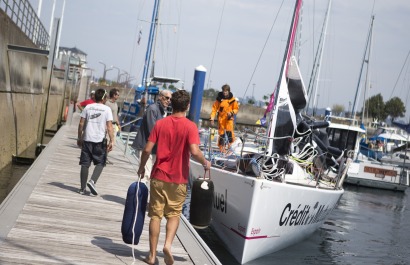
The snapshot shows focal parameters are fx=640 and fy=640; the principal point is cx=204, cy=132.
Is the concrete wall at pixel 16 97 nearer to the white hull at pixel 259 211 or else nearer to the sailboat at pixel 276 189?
the sailboat at pixel 276 189

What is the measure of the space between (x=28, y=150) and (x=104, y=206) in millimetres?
15473

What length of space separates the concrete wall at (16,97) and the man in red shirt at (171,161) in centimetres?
1062

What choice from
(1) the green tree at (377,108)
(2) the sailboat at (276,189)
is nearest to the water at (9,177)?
(2) the sailboat at (276,189)

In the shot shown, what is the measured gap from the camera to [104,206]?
403 inches

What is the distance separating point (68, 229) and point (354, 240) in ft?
35.2

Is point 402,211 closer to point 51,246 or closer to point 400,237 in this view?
point 400,237

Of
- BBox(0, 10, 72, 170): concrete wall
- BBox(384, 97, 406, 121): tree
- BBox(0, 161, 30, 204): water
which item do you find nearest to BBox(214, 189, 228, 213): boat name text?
BBox(0, 161, 30, 204): water

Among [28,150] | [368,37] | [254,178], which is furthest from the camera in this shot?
[368,37]

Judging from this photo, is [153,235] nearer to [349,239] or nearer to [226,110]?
[226,110]

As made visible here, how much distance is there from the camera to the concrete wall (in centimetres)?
1723

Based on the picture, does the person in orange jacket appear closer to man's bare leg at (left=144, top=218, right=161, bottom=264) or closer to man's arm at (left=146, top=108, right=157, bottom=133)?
man's arm at (left=146, top=108, right=157, bottom=133)

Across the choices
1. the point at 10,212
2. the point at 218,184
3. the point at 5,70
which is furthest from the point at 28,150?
the point at 10,212

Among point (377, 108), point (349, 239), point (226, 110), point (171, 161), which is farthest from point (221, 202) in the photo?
point (377, 108)

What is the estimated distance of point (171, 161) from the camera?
686 cm
